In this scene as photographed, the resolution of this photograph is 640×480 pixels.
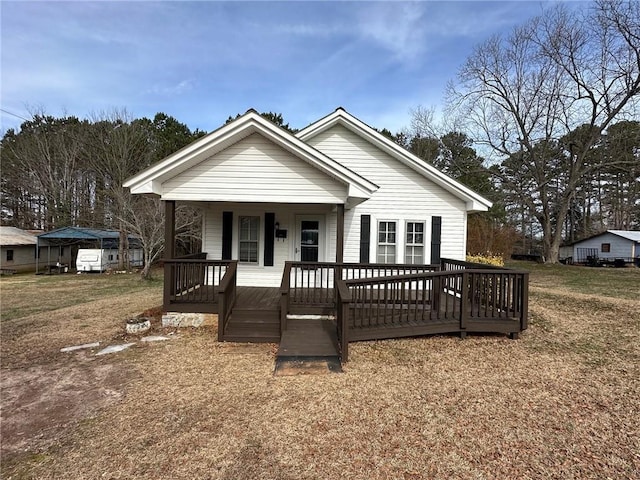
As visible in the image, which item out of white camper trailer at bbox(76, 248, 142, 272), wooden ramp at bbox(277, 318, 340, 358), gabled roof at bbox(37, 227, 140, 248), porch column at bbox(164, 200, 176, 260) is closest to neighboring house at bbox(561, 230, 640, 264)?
wooden ramp at bbox(277, 318, 340, 358)

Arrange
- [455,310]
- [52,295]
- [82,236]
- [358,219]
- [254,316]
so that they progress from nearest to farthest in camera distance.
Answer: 1. [455,310]
2. [254,316]
3. [358,219]
4. [52,295]
5. [82,236]

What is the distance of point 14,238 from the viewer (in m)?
26.8

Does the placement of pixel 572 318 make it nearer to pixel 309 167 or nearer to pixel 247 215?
pixel 309 167

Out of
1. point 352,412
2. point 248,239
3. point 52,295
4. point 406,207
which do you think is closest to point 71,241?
point 52,295

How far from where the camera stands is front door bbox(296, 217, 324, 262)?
988 centimetres

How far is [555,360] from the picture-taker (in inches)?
222

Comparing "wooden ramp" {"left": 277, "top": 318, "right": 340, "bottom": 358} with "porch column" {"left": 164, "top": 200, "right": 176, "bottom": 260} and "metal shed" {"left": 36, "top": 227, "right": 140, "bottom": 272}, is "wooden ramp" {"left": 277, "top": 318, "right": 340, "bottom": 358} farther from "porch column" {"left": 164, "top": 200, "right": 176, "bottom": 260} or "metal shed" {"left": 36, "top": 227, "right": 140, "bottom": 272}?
"metal shed" {"left": 36, "top": 227, "right": 140, "bottom": 272}

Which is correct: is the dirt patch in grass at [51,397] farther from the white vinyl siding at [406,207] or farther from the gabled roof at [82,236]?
the gabled roof at [82,236]

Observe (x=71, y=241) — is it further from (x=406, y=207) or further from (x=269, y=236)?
(x=406, y=207)

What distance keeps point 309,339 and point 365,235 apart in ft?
14.8

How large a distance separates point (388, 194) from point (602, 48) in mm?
23160

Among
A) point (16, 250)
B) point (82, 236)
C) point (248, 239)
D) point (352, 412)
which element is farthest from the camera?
point (16, 250)

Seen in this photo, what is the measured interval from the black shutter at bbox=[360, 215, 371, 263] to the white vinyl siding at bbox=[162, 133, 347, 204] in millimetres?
2583

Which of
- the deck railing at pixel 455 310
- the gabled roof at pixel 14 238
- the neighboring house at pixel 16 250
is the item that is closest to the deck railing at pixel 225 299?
the deck railing at pixel 455 310
